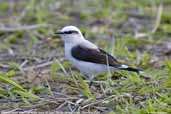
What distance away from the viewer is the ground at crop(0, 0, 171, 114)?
17.2ft

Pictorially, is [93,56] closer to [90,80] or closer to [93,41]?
[90,80]

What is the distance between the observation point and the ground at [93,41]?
5.23 meters

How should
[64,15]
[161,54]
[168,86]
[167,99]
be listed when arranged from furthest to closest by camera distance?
[64,15] → [161,54] → [168,86] → [167,99]

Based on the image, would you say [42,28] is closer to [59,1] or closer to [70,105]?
[59,1]

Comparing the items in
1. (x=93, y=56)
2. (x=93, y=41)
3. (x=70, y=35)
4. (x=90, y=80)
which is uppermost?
(x=70, y=35)

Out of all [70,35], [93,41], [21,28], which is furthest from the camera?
[21,28]

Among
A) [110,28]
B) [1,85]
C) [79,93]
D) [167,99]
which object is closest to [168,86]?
[167,99]

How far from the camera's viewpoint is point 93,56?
5.99m

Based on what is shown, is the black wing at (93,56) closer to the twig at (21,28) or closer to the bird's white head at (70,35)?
the bird's white head at (70,35)

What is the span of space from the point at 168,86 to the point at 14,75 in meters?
1.79

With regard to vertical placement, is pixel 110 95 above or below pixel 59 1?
below

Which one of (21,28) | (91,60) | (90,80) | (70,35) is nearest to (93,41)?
(21,28)

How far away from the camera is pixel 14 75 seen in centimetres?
630

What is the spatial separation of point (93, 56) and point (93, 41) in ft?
6.14
